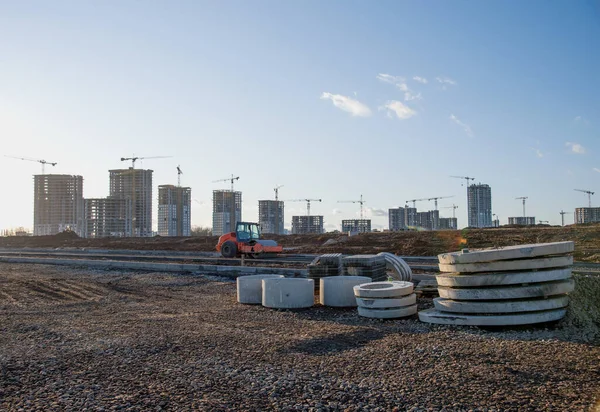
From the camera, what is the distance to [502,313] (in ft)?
26.5

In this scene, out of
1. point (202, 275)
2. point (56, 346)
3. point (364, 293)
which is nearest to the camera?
point (56, 346)

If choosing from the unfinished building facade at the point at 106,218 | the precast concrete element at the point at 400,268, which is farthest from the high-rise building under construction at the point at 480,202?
the precast concrete element at the point at 400,268

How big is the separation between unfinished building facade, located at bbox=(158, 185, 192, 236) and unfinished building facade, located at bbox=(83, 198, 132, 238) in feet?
38.6

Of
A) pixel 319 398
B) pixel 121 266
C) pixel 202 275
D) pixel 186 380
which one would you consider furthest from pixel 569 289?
pixel 121 266

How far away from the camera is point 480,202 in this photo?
120938mm

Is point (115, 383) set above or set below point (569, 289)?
below

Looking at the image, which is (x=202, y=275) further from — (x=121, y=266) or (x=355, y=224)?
(x=355, y=224)

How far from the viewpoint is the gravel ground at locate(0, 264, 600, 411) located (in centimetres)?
475

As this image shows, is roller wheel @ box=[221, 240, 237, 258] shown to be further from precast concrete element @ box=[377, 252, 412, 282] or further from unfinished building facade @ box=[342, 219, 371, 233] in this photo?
unfinished building facade @ box=[342, 219, 371, 233]

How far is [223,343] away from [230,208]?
10801cm

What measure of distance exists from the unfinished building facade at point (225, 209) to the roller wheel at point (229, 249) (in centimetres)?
7982

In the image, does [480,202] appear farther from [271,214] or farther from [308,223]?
[271,214]

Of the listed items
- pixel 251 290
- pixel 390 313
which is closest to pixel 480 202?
pixel 251 290

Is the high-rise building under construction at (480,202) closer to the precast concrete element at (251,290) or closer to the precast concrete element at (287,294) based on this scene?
the precast concrete element at (251,290)
